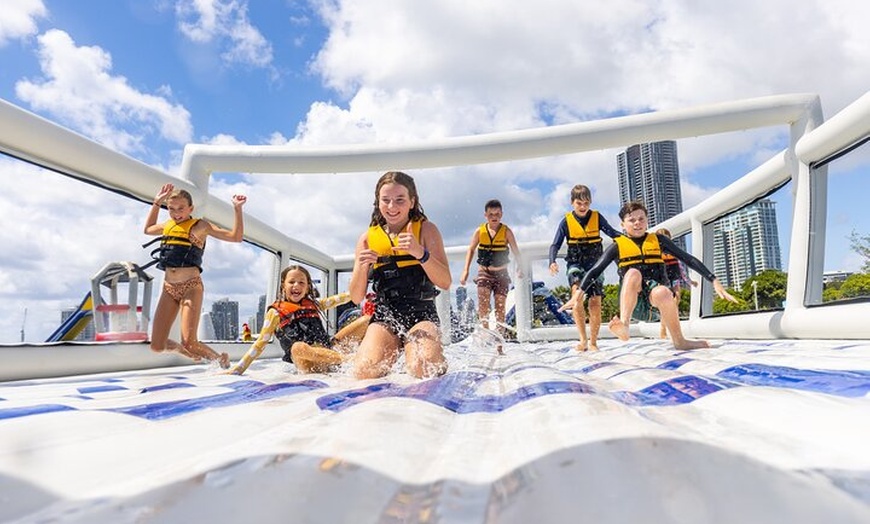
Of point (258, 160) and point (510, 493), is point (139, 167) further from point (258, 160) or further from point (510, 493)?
point (510, 493)

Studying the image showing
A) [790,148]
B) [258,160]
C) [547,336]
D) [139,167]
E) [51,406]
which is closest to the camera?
[51,406]

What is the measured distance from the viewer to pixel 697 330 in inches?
254

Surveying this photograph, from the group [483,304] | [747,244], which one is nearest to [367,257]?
[483,304]

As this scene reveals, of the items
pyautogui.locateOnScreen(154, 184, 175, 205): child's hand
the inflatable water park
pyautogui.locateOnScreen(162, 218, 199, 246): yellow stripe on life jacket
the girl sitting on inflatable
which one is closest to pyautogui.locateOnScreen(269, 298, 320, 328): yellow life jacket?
the girl sitting on inflatable

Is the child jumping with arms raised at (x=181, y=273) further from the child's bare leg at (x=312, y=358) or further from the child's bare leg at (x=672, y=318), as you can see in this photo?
the child's bare leg at (x=672, y=318)

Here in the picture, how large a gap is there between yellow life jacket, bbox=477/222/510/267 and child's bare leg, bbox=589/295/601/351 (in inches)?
40.3

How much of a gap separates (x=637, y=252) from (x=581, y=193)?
3.45 ft

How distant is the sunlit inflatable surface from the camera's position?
26.6 inches

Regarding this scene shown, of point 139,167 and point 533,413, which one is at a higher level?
point 139,167

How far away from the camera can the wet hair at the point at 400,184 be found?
282 centimetres

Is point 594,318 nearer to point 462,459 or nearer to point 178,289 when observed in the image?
point 178,289

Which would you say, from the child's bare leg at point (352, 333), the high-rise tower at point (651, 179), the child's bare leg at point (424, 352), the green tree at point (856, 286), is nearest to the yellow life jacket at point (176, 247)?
the child's bare leg at point (352, 333)

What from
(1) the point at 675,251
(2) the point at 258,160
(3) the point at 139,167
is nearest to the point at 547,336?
(1) the point at 675,251

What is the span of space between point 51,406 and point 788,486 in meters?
1.90
